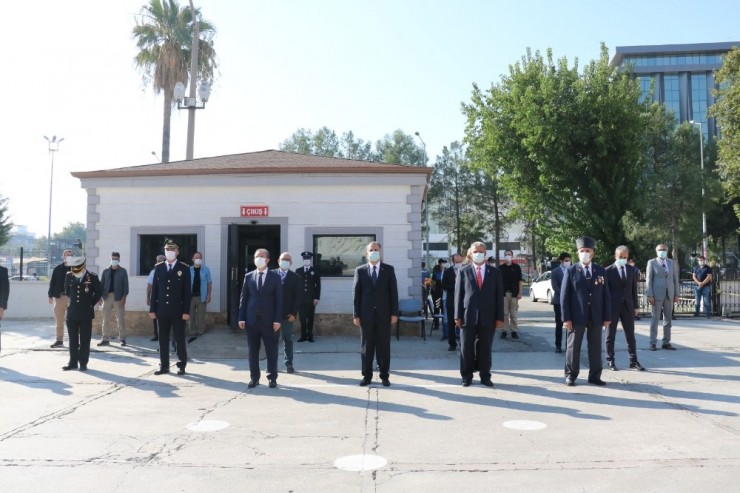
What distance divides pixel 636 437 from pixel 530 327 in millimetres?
10169

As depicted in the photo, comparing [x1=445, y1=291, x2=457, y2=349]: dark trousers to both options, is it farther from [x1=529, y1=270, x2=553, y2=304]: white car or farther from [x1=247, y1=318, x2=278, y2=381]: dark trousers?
[x1=529, y1=270, x2=553, y2=304]: white car

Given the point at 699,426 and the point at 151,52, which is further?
the point at 151,52

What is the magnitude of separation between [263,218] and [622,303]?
805 centimetres

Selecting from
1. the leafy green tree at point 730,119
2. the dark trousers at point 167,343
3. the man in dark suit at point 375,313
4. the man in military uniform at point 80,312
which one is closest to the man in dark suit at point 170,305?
the dark trousers at point 167,343

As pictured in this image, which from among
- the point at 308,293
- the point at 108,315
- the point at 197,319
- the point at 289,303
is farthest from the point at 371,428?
the point at 108,315

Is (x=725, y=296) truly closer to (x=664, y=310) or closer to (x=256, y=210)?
(x=664, y=310)

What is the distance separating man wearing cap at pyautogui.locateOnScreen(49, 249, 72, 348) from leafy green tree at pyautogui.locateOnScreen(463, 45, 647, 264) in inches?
746

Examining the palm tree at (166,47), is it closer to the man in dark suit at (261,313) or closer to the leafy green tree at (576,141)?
the leafy green tree at (576,141)

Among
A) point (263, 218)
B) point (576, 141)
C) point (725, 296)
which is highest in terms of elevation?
point (576, 141)

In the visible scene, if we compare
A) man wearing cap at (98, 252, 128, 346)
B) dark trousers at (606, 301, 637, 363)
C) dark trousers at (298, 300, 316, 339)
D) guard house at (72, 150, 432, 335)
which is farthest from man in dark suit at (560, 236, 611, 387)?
man wearing cap at (98, 252, 128, 346)

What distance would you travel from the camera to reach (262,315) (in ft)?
29.3

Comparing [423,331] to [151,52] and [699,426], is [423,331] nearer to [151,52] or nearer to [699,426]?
[699,426]

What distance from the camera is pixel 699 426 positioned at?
6.44m

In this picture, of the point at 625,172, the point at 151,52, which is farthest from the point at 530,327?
the point at 151,52
